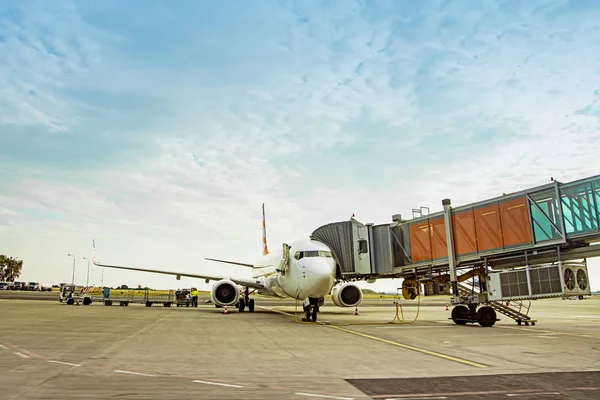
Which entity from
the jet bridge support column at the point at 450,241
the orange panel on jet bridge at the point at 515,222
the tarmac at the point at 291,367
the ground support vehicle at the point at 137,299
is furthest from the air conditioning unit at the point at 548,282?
the ground support vehicle at the point at 137,299

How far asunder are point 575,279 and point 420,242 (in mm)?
6595

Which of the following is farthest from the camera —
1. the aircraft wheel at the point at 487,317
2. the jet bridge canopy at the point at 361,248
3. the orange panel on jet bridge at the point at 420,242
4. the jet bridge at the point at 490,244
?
the jet bridge canopy at the point at 361,248

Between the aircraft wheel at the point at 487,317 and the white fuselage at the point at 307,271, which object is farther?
the white fuselage at the point at 307,271

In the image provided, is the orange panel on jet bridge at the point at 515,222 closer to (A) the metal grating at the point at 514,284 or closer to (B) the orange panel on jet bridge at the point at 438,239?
(A) the metal grating at the point at 514,284

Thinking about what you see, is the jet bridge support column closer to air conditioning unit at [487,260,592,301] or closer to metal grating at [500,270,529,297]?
metal grating at [500,270,529,297]

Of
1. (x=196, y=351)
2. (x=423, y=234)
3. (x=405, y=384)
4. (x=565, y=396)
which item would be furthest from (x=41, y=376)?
(x=423, y=234)

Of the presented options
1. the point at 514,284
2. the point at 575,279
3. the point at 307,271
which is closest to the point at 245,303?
the point at 307,271

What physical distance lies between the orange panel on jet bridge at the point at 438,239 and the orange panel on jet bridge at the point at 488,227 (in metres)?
1.70

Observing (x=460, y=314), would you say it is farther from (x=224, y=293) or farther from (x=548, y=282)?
(x=224, y=293)

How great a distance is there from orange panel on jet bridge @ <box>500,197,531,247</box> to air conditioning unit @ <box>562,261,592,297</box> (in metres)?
A: 1.49

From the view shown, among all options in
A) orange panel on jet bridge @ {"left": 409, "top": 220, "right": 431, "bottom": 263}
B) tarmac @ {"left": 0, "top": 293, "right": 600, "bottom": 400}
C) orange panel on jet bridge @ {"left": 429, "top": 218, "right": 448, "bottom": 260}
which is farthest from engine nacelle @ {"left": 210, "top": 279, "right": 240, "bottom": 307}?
tarmac @ {"left": 0, "top": 293, "right": 600, "bottom": 400}

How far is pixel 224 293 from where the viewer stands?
26.8m

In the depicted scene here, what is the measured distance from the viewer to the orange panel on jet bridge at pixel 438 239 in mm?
19188

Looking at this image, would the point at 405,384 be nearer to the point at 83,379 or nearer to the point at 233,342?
the point at 83,379
